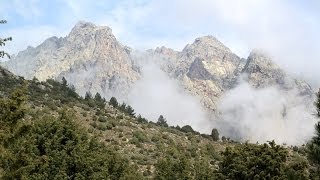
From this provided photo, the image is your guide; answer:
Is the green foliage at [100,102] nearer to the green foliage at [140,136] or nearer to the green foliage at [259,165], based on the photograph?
the green foliage at [140,136]

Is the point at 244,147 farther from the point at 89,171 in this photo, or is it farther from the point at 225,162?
the point at 89,171

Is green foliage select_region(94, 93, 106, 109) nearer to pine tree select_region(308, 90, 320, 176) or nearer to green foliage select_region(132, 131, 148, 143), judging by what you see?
→ green foliage select_region(132, 131, 148, 143)

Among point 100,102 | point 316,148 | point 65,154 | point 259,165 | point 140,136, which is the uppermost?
point 100,102

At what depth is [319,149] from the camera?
1373 inches

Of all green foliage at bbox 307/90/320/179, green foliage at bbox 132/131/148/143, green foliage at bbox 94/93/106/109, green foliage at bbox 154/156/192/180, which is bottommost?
green foliage at bbox 154/156/192/180

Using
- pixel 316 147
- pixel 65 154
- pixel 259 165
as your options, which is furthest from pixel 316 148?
pixel 65 154

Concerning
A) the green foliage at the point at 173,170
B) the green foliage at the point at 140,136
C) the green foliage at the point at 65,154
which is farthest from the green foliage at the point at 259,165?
the green foliage at the point at 140,136

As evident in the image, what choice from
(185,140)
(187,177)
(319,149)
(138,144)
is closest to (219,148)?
(185,140)

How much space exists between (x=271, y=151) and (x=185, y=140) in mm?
37519

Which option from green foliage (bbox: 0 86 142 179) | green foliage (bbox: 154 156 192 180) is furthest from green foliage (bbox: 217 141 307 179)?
green foliage (bbox: 0 86 142 179)

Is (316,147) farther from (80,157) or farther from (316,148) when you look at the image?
(80,157)

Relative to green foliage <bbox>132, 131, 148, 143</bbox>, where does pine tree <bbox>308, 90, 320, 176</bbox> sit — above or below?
below

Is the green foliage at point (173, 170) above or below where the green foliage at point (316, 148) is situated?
below

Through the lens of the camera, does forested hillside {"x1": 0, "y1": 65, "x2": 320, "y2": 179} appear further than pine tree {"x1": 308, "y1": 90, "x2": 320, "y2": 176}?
No
